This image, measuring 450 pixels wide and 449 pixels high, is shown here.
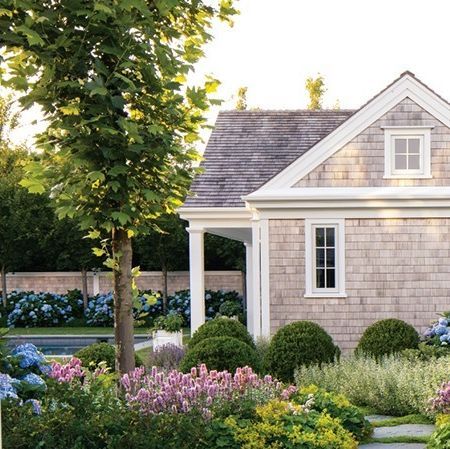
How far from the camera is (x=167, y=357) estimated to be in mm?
15641

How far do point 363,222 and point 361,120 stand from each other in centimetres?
186

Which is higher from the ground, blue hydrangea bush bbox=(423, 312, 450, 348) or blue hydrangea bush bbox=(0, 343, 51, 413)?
blue hydrangea bush bbox=(0, 343, 51, 413)

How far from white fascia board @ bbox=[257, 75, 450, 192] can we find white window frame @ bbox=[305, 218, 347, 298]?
2.91 ft

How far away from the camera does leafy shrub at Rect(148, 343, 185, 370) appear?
15445mm

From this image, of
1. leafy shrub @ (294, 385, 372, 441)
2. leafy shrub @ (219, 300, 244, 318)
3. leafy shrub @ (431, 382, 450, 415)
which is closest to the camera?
leafy shrub @ (294, 385, 372, 441)

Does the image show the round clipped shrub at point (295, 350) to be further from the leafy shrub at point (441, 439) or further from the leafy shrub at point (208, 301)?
the leafy shrub at point (208, 301)

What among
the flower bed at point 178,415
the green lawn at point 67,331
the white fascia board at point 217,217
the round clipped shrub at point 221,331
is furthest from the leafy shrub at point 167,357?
the green lawn at point 67,331

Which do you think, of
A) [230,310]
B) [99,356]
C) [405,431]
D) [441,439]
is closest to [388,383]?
[405,431]

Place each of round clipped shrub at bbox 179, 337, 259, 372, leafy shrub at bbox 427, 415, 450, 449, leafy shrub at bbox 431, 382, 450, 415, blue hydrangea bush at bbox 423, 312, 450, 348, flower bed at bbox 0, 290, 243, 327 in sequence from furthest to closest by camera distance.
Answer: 1. flower bed at bbox 0, 290, 243, 327
2. blue hydrangea bush at bbox 423, 312, 450, 348
3. round clipped shrub at bbox 179, 337, 259, 372
4. leafy shrub at bbox 431, 382, 450, 415
5. leafy shrub at bbox 427, 415, 450, 449

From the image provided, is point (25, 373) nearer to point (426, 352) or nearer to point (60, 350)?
point (426, 352)

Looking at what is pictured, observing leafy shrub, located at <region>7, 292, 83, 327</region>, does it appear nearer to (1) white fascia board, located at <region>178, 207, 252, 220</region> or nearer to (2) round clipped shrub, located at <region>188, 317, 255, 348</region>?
(1) white fascia board, located at <region>178, 207, 252, 220</region>

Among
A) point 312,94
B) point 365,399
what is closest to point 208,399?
point 365,399

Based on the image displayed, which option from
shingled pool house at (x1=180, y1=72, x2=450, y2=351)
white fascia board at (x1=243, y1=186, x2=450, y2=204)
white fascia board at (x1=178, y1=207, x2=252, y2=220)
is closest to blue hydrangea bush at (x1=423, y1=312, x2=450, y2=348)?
shingled pool house at (x1=180, y1=72, x2=450, y2=351)

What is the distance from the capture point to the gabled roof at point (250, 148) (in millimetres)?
19344
